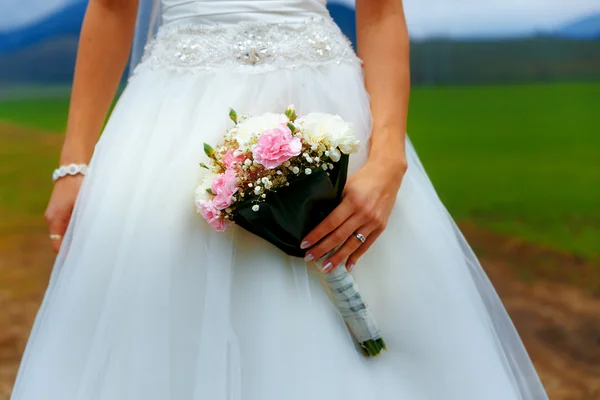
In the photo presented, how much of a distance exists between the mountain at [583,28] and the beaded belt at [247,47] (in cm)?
188

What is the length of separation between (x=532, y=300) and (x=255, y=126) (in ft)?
6.56

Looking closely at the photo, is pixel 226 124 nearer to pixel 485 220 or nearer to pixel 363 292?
pixel 363 292

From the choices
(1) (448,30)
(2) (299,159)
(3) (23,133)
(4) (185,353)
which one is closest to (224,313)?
(4) (185,353)

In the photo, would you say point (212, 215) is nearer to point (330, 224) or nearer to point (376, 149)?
point (330, 224)

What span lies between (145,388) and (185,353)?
5 cm

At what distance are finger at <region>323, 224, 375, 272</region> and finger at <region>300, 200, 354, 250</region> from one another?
25mm

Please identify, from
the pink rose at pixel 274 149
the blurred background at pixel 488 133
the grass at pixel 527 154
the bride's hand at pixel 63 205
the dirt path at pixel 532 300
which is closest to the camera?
the pink rose at pixel 274 149

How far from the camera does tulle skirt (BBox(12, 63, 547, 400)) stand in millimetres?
692

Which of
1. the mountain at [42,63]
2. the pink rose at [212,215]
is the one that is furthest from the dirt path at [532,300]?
the pink rose at [212,215]

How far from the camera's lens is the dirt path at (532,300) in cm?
211

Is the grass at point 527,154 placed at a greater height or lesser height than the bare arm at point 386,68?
greater

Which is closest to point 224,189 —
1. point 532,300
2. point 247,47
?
point 247,47

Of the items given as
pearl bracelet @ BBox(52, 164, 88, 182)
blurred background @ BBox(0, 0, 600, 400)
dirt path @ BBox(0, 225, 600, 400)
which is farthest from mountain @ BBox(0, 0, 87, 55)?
pearl bracelet @ BBox(52, 164, 88, 182)

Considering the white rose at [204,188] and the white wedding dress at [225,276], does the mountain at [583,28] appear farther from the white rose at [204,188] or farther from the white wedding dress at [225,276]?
the white rose at [204,188]
